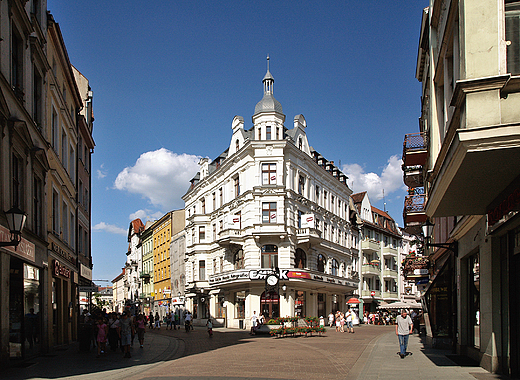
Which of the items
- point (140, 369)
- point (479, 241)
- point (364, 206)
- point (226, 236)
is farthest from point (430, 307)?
point (364, 206)

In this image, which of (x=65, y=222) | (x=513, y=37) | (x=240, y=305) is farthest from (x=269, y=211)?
(x=513, y=37)

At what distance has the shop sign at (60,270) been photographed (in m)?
20.5

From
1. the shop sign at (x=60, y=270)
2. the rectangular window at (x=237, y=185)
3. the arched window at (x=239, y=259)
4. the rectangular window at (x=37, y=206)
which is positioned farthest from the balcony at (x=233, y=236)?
the rectangular window at (x=37, y=206)

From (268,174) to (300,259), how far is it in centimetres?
765

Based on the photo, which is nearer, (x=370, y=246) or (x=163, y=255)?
Answer: (x=370, y=246)

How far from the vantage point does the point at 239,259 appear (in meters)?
43.0

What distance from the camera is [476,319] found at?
14.6 meters

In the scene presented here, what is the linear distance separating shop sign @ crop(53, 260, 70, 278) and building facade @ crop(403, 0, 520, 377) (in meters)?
14.3

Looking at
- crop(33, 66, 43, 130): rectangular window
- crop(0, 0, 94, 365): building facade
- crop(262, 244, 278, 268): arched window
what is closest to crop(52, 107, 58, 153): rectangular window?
crop(0, 0, 94, 365): building facade

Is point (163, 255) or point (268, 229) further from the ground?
point (268, 229)

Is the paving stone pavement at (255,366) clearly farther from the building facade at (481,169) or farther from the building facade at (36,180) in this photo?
the building facade at (36,180)

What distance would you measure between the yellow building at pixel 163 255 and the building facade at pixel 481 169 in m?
48.8

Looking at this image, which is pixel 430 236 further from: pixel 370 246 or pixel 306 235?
pixel 370 246

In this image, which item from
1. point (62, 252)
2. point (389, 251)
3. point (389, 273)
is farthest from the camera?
point (389, 251)
